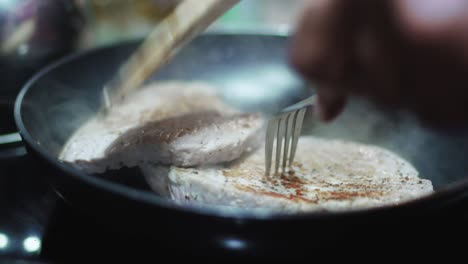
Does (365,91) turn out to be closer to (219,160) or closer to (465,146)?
(219,160)

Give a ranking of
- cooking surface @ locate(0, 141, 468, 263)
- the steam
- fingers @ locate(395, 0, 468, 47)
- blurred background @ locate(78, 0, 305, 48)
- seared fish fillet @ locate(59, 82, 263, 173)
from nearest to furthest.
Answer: fingers @ locate(395, 0, 468, 47) → cooking surface @ locate(0, 141, 468, 263) → seared fish fillet @ locate(59, 82, 263, 173) → the steam → blurred background @ locate(78, 0, 305, 48)

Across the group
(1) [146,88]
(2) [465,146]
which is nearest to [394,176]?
(2) [465,146]

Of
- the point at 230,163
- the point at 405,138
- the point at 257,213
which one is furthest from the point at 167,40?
the point at 405,138

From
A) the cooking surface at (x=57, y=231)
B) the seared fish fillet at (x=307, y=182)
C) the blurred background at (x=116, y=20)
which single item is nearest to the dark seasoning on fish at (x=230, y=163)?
the seared fish fillet at (x=307, y=182)

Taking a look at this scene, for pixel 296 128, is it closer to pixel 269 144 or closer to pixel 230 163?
pixel 269 144

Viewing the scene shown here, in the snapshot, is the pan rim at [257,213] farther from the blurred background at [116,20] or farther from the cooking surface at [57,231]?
the blurred background at [116,20]

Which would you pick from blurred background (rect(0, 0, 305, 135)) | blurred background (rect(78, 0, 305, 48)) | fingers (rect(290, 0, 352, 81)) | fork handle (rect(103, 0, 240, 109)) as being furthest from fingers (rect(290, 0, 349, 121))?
blurred background (rect(78, 0, 305, 48))

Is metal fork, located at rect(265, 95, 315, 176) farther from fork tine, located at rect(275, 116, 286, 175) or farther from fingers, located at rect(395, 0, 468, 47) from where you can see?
fingers, located at rect(395, 0, 468, 47)

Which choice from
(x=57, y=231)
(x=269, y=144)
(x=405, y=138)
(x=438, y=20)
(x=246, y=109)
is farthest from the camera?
(x=246, y=109)
